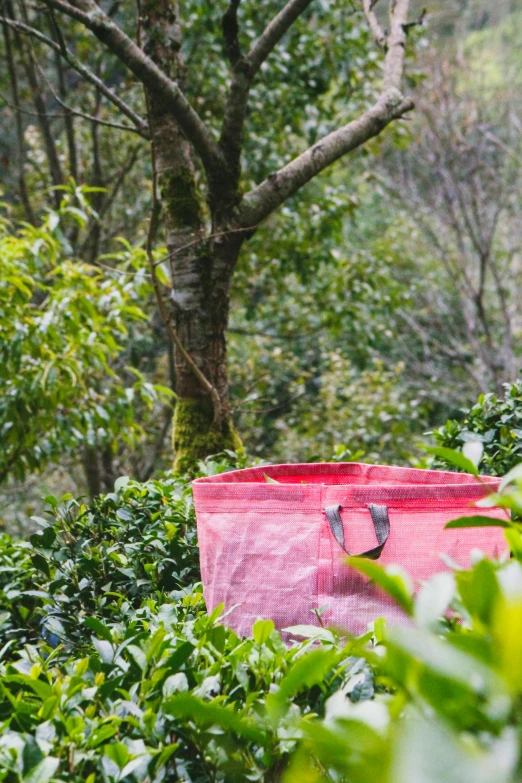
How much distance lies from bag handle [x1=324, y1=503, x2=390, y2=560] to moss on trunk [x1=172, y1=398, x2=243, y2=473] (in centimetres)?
121

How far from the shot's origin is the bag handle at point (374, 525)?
1431mm

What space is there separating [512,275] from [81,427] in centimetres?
664

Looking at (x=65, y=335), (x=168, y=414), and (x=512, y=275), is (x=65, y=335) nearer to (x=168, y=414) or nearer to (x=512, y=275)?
(x=168, y=414)

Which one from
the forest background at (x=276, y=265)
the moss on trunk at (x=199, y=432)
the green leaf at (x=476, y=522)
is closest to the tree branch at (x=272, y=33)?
the forest background at (x=276, y=265)

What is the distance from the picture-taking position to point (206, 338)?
103 inches

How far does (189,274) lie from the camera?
260 cm

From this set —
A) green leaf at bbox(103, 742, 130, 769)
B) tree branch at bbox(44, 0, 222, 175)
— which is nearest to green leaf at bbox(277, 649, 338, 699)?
green leaf at bbox(103, 742, 130, 769)

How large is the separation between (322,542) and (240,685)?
1.63 feet

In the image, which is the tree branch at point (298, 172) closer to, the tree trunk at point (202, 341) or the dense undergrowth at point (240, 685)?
the tree trunk at point (202, 341)

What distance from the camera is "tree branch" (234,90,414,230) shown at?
2.62 meters

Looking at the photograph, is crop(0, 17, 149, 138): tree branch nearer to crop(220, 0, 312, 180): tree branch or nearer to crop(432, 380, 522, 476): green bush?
crop(220, 0, 312, 180): tree branch

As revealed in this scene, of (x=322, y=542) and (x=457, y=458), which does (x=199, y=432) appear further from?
(x=457, y=458)

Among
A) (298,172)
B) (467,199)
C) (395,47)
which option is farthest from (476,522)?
(467,199)

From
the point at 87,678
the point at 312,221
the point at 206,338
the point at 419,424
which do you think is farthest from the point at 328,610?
the point at 419,424
